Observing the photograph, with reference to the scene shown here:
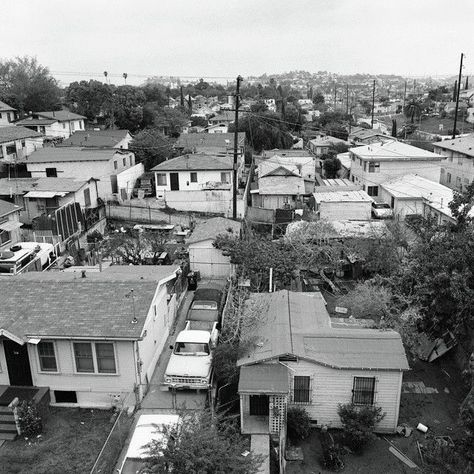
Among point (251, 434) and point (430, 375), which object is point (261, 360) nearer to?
point (251, 434)

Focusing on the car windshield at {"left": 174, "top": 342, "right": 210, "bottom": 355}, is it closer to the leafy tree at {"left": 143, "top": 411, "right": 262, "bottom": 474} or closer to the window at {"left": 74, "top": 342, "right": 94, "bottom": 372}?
the window at {"left": 74, "top": 342, "right": 94, "bottom": 372}

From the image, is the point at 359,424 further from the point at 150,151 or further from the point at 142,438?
the point at 150,151

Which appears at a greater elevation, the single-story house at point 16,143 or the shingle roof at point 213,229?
the single-story house at point 16,143

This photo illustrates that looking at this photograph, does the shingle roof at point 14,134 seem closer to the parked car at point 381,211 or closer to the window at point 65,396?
the parked car at point 381,211

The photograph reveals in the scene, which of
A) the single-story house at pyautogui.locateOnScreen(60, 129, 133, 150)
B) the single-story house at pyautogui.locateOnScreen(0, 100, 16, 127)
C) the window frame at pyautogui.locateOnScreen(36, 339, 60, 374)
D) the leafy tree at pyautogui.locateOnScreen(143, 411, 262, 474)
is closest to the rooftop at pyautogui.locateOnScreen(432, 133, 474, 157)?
the single-story house at pyautogui.locateOnScreen(60, 129, 133, 150)

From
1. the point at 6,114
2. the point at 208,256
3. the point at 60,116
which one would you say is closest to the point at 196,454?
the point at 208,256

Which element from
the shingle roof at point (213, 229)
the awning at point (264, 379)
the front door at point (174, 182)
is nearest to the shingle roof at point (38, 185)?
the front door at point (174, 182)

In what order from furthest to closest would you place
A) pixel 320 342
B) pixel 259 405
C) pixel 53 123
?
pixel 53 123 < pixel 320 342 < pixel 259 405
